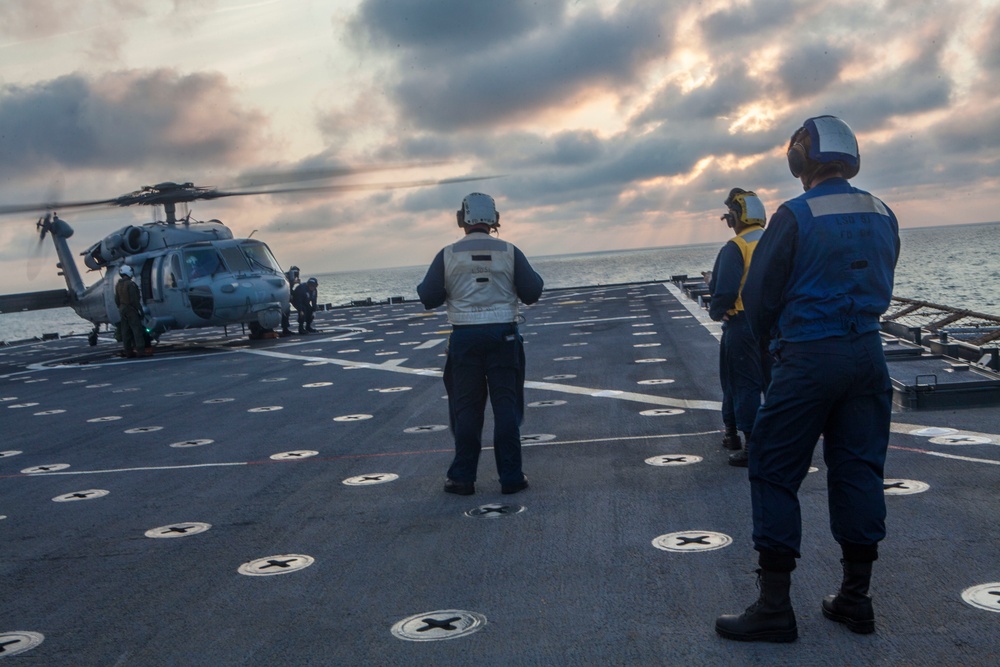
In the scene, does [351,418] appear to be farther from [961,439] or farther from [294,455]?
[961,439]

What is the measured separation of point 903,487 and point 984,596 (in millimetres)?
2033

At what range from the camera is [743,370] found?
741 centimetres

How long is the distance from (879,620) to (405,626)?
2048 millimetres

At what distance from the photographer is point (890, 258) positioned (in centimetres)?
415

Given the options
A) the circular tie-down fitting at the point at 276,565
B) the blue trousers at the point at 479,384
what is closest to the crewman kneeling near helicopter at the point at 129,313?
the blue trousers at the point at 479,384

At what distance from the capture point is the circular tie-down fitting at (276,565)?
5.16 meters

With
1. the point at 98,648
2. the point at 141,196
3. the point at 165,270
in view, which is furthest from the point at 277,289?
the point at 98,648

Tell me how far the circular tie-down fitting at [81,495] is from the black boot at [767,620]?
18.2 ft

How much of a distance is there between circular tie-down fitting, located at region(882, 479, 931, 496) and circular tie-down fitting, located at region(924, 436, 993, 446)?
4.52 ft

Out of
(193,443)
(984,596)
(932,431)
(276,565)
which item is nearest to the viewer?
(984,596)

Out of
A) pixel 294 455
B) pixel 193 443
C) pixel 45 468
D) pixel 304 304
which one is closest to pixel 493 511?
pixel 294 455

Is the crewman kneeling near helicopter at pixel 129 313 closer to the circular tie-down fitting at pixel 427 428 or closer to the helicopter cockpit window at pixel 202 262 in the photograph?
the helicopter cockpit window at pixel 202 262

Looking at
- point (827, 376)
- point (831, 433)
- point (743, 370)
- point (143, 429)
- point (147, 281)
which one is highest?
point (147, 281)

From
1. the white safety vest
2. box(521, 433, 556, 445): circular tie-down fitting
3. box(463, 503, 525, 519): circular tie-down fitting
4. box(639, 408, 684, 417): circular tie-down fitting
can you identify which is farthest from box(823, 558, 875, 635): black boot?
box(639, 408, 684, 417): circular tie-down fitting
